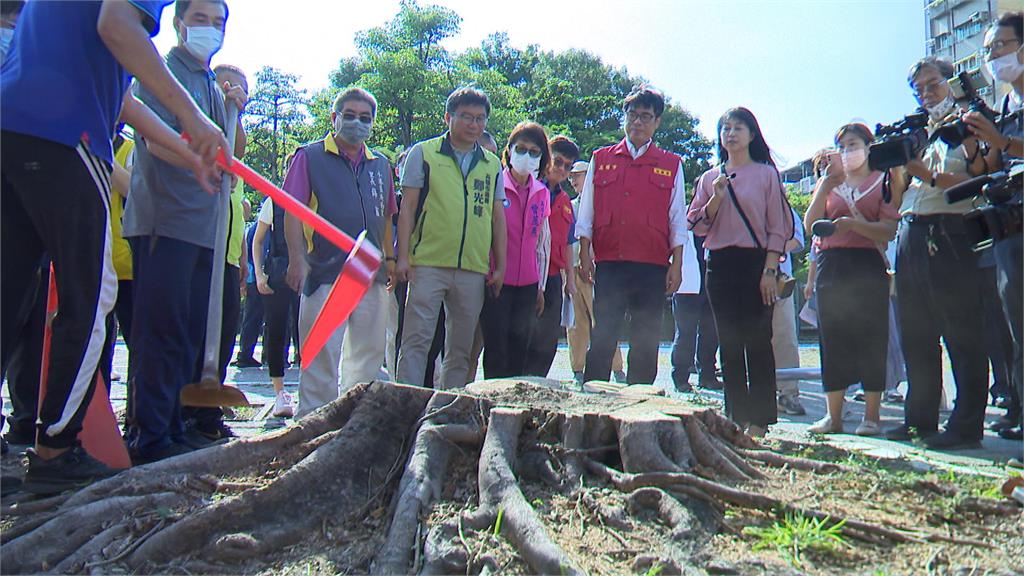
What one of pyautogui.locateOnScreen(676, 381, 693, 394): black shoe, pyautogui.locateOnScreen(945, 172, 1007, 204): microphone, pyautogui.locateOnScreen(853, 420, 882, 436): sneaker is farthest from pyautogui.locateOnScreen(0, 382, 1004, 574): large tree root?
pyautogui.locateOnScreen(676, 381, 693, 394): black shoe

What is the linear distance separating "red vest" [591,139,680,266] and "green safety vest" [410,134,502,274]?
77 cm

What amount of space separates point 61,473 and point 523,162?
3.73 meters

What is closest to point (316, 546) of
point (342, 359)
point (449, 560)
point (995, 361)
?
point (449, 560)

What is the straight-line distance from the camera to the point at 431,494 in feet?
9.20

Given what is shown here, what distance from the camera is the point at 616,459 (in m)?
3.04

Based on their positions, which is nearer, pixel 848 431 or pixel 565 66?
pixel 848 431

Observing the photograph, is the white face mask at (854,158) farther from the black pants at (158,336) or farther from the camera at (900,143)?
the black pants at (158,336)

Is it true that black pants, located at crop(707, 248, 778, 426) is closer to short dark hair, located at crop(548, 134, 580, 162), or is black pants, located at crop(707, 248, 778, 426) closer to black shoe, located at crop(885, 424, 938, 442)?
black shoe, located at crop(885, 424, 938, 442)

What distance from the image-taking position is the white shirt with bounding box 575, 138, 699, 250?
5500 millimetres

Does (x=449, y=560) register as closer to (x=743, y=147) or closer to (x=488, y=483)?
(x=488, y=483)

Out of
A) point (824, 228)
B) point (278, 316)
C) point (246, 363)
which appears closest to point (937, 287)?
point (824, 228)

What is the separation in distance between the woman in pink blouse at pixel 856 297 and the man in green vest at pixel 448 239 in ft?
7.23

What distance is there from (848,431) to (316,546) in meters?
3.89

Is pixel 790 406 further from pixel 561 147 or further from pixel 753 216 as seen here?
pixel 561 147
